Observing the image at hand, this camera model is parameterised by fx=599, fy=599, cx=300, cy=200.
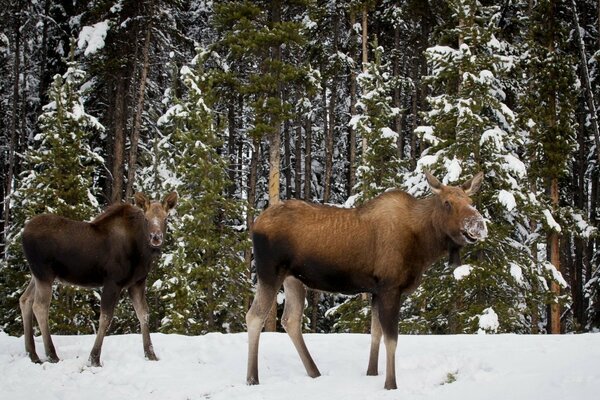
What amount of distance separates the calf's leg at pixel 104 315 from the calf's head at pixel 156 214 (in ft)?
3.28

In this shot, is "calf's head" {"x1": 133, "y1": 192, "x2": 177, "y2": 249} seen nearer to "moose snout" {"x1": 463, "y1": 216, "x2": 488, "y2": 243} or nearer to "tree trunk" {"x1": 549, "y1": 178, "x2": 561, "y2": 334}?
"moose snout" {"x1": 463, "y1": 216, "x2": 488, "y2": 243}

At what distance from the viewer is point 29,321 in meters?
9.50

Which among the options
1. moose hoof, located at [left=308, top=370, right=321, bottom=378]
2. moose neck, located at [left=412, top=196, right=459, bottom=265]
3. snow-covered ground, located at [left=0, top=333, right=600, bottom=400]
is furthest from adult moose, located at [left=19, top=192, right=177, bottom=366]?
moose neck, located at [left=412, top=196, right=459, bottom=265]

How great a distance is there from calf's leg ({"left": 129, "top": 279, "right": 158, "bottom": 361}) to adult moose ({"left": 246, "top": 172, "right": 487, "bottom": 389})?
222 cm

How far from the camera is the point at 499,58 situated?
1772 cm

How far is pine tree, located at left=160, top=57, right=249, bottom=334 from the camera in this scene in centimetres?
1889

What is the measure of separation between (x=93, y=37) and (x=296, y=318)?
19992 mm

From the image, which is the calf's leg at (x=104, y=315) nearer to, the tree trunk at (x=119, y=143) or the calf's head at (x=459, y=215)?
the calf's head at (x=459, y=215)

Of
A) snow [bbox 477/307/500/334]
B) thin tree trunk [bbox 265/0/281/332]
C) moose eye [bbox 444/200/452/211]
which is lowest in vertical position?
snow [bbox 477/307/500/334]

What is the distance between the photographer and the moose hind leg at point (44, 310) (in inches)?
358

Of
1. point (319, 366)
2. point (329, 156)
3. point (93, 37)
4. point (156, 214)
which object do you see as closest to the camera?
point (319, 366)

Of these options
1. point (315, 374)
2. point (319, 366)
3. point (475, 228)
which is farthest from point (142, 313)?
point (475, 228)

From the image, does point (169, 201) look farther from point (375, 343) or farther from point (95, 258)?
point (375, 343)

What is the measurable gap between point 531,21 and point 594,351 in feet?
59.4
